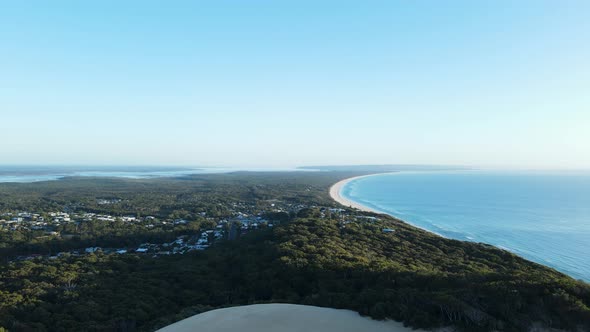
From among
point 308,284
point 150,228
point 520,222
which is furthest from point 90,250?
point 520,222

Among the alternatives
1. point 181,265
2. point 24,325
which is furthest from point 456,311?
point 181,265

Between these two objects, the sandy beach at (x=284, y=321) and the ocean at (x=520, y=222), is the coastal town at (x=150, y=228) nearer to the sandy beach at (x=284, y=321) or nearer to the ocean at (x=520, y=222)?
the ocean at (x=520, y=222)

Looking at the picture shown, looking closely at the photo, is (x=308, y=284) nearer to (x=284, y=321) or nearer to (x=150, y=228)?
(x=284, y=321)

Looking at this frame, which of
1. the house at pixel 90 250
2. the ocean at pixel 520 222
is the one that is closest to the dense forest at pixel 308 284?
the house at pixel 90 250

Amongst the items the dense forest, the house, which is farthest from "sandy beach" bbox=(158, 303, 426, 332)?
the house

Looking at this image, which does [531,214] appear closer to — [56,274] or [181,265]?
[181,265]
